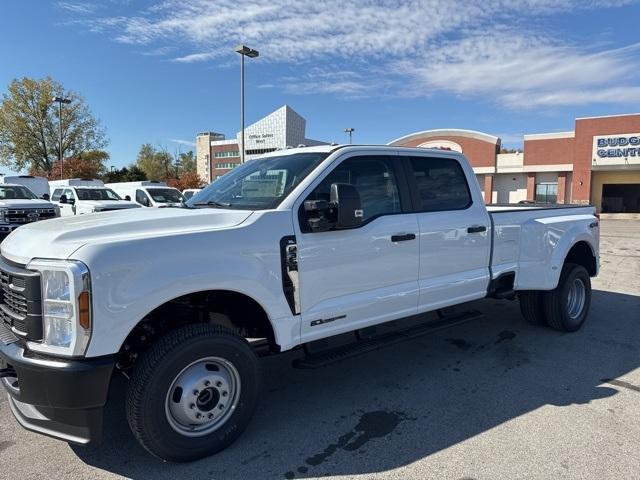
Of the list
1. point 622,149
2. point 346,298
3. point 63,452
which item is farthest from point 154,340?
point 622,149

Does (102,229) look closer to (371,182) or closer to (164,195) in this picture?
(371,182)

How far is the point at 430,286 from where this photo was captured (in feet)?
14.2

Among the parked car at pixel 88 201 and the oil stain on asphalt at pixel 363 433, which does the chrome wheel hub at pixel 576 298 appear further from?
the parked car at pixel 88 201

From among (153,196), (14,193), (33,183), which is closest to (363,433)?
(14,193)

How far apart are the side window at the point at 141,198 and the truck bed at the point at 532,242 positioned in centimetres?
1624

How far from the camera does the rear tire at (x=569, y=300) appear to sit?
5.67 m

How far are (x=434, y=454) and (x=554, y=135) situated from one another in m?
41.9

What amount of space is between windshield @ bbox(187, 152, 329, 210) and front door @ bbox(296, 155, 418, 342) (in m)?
0.21

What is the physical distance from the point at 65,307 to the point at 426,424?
8.42ft

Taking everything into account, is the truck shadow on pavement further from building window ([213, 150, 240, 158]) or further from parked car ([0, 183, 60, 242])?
building window ([213, 150, 240, 158])

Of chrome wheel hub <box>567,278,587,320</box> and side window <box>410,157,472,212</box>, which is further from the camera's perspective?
chrome wheel hub <box>567,278,587,320</box>

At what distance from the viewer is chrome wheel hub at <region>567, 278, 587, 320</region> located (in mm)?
5906

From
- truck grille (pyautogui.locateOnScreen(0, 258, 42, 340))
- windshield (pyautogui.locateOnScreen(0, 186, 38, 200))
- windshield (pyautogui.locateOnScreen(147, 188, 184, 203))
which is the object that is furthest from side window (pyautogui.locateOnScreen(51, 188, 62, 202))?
truck grille (pyautogui.locateOnScreen(0, 258, 42, 340))

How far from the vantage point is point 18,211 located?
1331 centimetres
